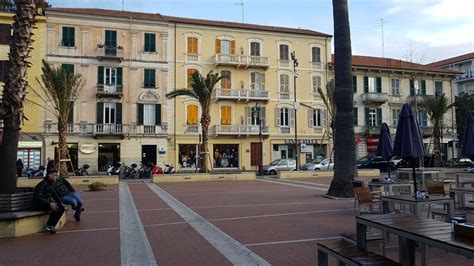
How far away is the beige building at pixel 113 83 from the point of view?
3841cm

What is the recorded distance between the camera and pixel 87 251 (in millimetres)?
7562

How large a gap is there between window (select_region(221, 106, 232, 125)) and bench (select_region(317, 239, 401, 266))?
123 ft

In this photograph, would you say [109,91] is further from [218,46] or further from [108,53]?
[218,46]

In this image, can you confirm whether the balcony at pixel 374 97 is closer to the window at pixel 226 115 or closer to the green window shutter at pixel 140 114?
the window at pixel 226 115

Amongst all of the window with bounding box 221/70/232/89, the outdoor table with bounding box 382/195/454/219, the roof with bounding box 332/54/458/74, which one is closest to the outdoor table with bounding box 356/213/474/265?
the outdoor table with bounding box 382/195/454/219

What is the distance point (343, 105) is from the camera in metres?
16.1

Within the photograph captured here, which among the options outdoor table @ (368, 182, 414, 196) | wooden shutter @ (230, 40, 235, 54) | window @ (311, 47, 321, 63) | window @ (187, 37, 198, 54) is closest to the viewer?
outdoor table @ (368, 182, 414, 196)

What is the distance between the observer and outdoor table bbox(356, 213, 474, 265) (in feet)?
12.8

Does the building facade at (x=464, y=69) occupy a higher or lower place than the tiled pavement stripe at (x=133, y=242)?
higher

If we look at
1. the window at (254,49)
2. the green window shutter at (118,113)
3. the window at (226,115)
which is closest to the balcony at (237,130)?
the window at (226,115)

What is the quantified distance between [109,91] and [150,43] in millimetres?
6009

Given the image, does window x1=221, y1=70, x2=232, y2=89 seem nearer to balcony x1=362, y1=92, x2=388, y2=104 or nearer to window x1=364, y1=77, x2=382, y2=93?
balcony x1=362, y1=92, x2=388, y2=104

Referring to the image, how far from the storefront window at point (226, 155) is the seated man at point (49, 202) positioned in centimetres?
3313

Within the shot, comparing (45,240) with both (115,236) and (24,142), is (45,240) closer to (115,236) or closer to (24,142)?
(115,236)
